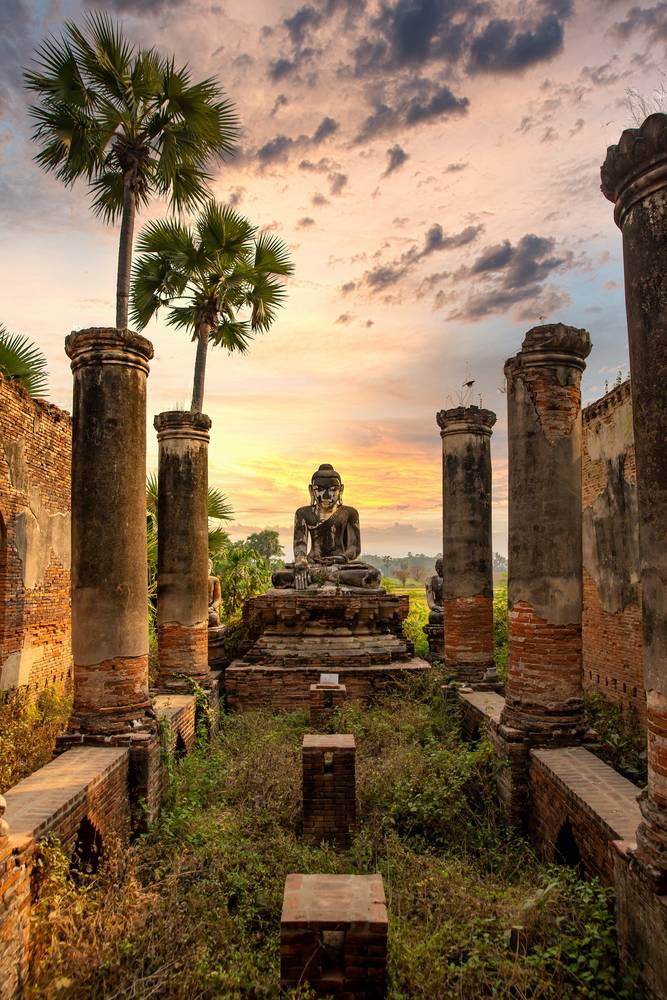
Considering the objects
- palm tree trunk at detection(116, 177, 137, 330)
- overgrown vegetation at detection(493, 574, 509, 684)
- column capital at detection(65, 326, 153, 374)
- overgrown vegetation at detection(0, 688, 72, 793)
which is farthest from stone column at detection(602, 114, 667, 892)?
overgrown vegetation at detection(493, 574, 509, 684)

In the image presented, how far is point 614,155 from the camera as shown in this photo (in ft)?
13.9

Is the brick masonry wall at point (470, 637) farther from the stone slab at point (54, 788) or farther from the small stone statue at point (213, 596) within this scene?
the stone slab at point (54, 788)

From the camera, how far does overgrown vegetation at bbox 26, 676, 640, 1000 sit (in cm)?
396

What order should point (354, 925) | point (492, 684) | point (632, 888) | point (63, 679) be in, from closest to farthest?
point (354, 925) → point (632, 888) → point (492, 684) → point (63, 679)

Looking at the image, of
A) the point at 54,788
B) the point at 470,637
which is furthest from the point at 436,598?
the point at 54,788

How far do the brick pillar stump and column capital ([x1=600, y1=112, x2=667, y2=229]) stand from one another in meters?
4.82

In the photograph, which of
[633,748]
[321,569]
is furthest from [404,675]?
[633,748]

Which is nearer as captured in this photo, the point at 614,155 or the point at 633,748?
the point at 614,155

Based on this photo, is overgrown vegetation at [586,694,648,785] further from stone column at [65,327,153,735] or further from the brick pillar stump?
stone column at [65,327,153,735]

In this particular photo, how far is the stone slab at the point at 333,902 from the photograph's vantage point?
12.1ft

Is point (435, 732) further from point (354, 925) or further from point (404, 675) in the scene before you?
point (354, 925)

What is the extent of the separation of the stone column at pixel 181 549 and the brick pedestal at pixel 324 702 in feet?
6.29

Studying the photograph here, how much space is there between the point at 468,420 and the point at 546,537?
14.4ft

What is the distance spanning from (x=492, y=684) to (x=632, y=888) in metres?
6.07
